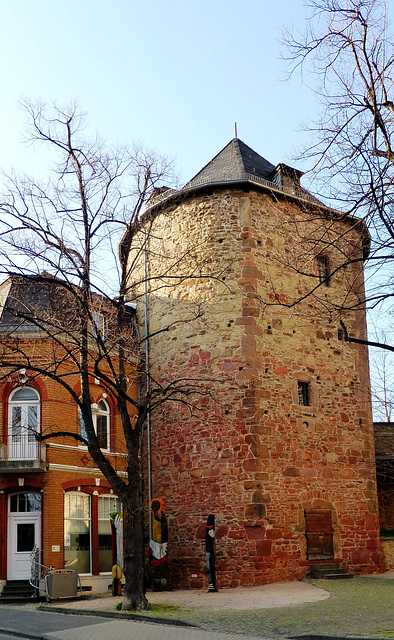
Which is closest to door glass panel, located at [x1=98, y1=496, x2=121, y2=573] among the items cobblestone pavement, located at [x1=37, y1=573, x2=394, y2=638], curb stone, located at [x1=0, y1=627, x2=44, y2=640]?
cobblestone pavement, located at [x1=37, y1=573, x2=394, y2=638]

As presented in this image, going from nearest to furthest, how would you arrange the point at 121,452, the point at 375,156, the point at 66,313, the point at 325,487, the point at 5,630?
the point at 375,156 → the point at 5,630 → the point at 66,313 → the point at 325,487 → the point at 121,452

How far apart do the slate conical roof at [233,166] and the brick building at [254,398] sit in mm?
88

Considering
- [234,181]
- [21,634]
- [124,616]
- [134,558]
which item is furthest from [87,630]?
[234,181]

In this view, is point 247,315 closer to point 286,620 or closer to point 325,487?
point 325,487

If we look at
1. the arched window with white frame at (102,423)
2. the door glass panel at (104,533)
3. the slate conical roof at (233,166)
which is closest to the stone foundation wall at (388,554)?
the door glass panel at (104,533)

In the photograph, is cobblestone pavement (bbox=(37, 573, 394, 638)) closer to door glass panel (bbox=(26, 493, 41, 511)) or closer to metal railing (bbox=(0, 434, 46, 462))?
door glass panel (bbox=(26, 493, 41, 511))

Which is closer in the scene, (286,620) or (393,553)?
(286,620)

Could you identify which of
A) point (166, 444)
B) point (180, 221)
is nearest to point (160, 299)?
point (180, 221)

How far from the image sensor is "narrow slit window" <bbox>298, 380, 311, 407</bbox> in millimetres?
19141

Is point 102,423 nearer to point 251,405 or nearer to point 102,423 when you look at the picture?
point 102,423

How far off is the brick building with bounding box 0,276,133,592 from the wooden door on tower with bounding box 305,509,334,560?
5911 millimetres

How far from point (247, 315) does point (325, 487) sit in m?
4.87

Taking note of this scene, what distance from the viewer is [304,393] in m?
19.3

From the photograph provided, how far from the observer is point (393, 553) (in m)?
20.1
